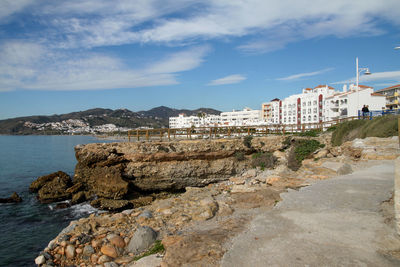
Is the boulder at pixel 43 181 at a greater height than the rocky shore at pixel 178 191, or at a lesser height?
lesser

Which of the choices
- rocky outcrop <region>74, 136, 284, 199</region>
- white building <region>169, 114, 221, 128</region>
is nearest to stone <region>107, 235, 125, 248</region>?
rocky outcrop <region>74, 136, 284, 199</region>

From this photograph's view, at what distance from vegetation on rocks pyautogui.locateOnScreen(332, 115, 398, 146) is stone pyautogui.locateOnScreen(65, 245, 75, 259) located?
62.8ft

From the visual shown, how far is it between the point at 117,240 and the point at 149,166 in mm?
11272

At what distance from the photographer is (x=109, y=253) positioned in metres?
6.83

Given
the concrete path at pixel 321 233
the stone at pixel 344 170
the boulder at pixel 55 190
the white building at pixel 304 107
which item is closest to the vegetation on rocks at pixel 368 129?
the stone at pixel 344 170

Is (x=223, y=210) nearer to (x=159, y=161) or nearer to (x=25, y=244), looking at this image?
(x=25, y=244)

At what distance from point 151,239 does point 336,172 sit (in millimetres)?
9614

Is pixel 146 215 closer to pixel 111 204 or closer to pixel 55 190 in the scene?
pixel 111 204

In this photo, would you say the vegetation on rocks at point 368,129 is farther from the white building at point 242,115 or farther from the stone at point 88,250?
the white building at point 242,115

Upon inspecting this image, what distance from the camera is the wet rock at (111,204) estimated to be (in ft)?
48.8

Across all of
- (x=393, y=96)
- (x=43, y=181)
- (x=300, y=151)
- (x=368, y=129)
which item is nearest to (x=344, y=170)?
(x=368, y=129)

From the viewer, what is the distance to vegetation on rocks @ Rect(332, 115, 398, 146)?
56.2 ft

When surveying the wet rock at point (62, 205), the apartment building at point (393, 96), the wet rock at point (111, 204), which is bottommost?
the wet rock at point (62, 205)

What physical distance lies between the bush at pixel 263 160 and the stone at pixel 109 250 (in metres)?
15.6
